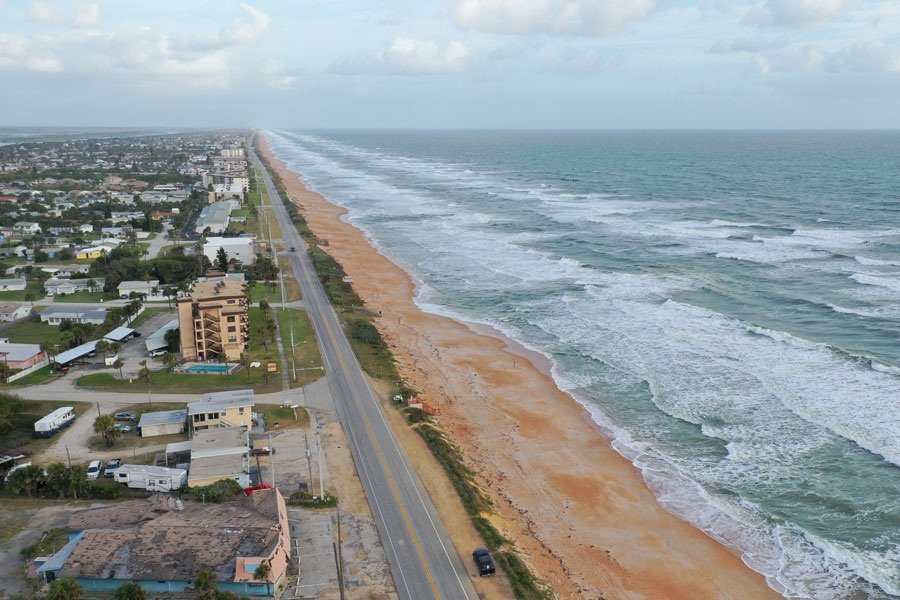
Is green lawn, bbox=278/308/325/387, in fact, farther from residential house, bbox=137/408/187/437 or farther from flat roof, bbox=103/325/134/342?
flat roof, bbox=103/325/134/342

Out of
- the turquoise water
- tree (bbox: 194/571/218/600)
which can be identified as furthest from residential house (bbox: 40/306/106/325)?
tree (bbox: 194/571/218/600)

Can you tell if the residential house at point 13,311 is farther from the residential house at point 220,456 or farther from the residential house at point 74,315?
the residential house at point 220,456

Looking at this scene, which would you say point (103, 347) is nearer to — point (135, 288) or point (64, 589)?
point (135, 288)

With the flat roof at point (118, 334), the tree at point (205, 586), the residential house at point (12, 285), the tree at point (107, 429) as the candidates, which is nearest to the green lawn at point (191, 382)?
the flat roof at point (118, 334)

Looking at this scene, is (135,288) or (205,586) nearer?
(205,586)

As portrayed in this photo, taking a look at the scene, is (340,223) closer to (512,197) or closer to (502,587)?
(512,197)

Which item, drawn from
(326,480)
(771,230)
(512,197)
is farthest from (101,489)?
(512,197)

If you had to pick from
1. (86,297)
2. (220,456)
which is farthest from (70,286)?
(220,456)
